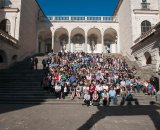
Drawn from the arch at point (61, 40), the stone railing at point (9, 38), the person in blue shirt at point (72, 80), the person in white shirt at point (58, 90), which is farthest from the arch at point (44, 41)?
the person in white shirt at point (58, 90)

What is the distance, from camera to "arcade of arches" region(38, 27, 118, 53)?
3141cm

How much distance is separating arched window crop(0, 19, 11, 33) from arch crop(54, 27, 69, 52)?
10091mm

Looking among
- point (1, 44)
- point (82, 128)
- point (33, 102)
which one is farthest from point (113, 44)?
point (82, 128)

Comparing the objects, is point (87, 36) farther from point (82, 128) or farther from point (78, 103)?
point (82, 128)

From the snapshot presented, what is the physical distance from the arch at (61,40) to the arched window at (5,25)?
33.1 ft

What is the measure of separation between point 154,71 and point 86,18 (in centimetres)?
1707

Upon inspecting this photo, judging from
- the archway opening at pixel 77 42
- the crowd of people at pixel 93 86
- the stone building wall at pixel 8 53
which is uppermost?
the archway opening at pixel 77 42

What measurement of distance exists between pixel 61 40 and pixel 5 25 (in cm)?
1172

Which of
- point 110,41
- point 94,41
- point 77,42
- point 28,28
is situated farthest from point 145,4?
point 28,28

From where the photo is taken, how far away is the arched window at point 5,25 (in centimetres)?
2244

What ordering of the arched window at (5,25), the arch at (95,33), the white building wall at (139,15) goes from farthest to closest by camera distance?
the arch at (95,33) → the white building wall at (139,15) → the arched window at (5,25)

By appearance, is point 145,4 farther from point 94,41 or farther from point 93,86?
point 93,86

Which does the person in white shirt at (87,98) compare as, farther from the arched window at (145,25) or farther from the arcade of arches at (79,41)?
the arcade of arches at (79,41)

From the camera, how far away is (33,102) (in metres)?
11.4
